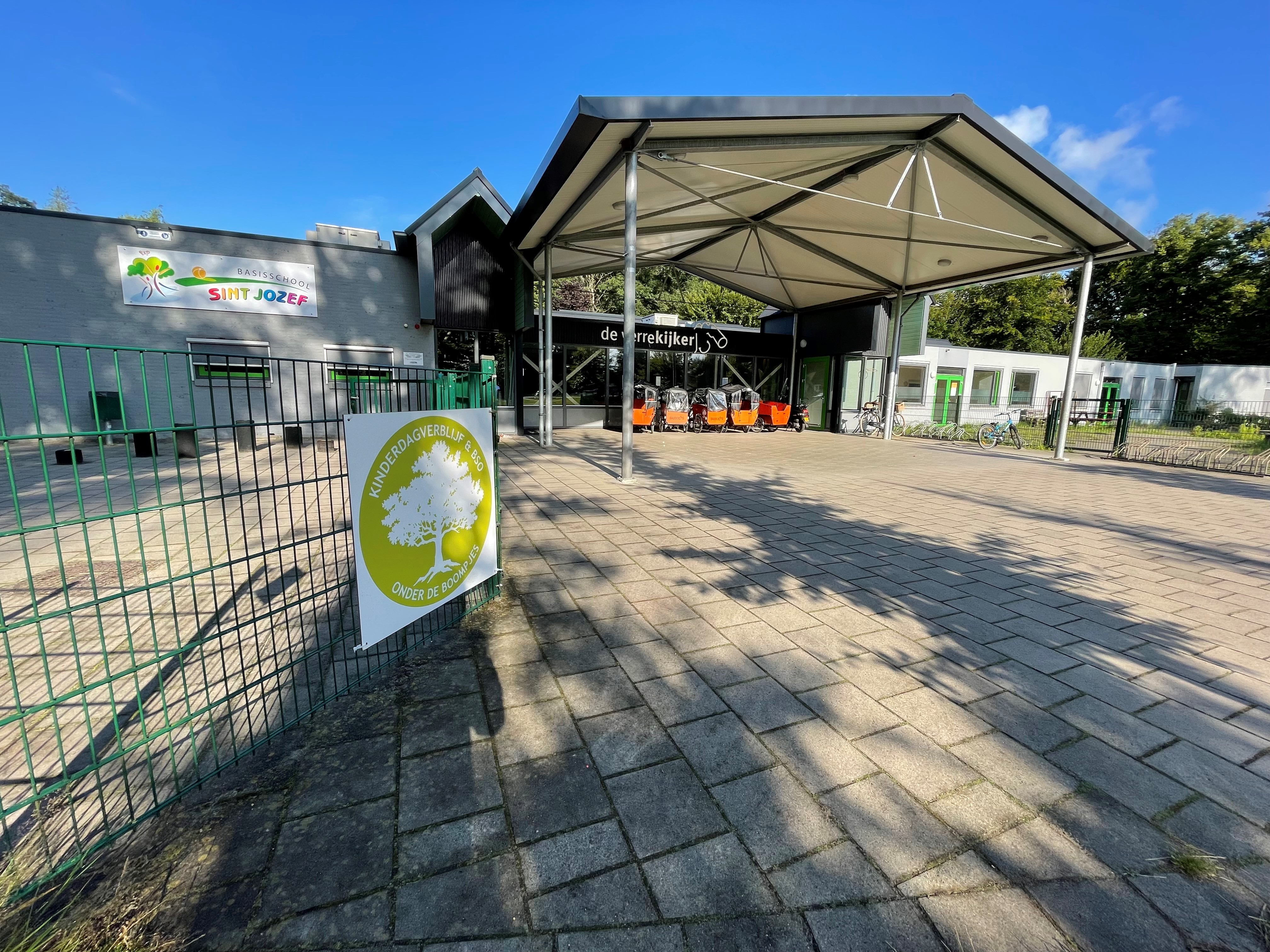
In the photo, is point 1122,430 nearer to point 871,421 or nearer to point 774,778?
point 871,421

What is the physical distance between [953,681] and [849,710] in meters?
0.68

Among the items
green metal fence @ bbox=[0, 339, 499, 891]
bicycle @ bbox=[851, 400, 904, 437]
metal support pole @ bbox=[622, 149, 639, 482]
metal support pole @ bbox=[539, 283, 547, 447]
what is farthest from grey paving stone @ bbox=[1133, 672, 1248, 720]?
bicycle @ bbox=[851, 400, 904, 437]

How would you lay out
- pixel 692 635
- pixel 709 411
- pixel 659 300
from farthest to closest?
pixel 659 300 < pixel 709 411 < pixel 692 635

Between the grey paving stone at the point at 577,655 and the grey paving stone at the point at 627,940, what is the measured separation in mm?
1329

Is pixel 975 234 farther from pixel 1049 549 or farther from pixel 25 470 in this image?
pixel 25 470

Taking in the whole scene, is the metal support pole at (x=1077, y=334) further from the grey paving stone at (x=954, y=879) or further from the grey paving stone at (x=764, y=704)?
the grey paving stone at (x=954, y=879)

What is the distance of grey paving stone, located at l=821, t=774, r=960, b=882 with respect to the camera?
1.74 m

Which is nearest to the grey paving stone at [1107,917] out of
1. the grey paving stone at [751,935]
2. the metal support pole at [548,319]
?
the grey paving stone at [751,935]

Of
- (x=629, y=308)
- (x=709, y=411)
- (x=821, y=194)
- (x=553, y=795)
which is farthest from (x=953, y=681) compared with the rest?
(x=709, y=411)

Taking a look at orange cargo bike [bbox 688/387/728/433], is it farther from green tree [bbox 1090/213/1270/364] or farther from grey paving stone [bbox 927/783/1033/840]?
green tree [bbox 1090/213/1270/364]

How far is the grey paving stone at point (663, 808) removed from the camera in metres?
1.81

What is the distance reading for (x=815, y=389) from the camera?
59.9 ft

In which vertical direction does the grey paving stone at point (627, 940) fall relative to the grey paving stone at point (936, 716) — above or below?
below

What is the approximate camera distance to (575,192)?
344 inches
